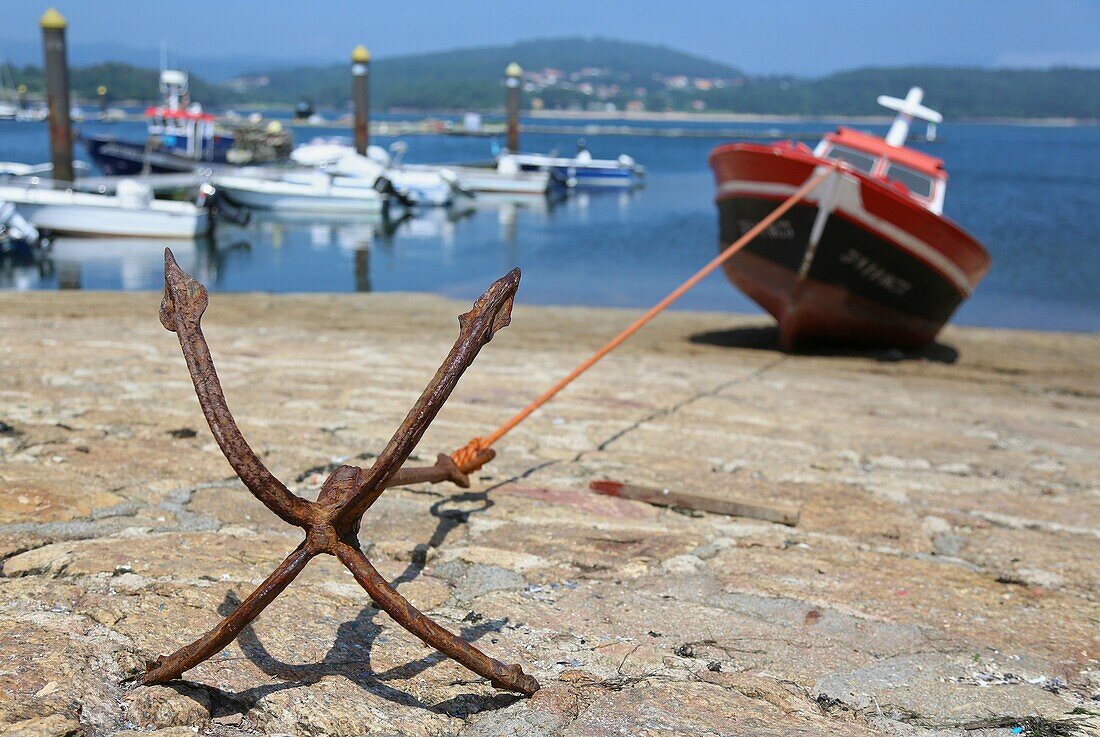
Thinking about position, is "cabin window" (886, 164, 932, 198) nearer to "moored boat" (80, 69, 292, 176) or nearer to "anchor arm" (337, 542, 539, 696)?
"anchor arm" (337, 542, 539, 696)

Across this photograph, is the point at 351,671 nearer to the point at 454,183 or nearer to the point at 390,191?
the point at 390,191

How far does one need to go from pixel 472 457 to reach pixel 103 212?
17.9m

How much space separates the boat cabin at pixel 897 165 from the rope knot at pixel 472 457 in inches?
276

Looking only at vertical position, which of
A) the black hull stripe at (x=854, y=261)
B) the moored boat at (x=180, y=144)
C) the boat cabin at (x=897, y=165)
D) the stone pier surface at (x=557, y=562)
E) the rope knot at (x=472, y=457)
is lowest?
the stone pier surface at (x=557, y=562)

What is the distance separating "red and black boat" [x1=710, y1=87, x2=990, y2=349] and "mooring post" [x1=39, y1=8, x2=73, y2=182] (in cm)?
1806

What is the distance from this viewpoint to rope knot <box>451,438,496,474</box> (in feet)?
11.1

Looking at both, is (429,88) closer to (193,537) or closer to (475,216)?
(475,216)

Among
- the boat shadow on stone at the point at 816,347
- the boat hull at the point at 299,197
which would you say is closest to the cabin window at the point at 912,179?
the boat shadow on stone at the point at 816,347

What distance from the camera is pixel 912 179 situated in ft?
31.3

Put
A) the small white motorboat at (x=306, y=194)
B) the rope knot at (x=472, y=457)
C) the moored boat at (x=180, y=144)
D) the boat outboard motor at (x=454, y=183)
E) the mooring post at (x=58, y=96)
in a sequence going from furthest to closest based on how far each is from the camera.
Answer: the boat outboard motor at (x=454, y=183) → the moored boat at (x=180, y=144) → the small white motorboat at (x=306, y=194) → the mooring post at (x=58, y=96) → the rope knot at (x=472, y=457)

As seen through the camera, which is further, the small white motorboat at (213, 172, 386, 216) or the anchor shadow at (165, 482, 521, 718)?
the small white motorboat at (213, 172, 386, 216)

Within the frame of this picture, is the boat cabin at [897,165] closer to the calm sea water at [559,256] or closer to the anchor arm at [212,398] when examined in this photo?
the calm sea water at [559,256]

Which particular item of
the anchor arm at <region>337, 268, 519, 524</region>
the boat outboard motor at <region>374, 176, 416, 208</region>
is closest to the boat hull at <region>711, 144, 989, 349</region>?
the anchor arm at <region>337, 268, 519, 524</region>

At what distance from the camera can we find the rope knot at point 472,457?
3379mm
